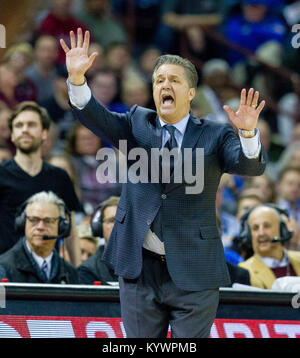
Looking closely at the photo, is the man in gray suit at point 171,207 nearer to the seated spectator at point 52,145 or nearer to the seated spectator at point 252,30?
the seated spectator at point 52,145

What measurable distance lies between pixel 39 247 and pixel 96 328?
960mm

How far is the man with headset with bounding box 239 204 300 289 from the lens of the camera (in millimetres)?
5949

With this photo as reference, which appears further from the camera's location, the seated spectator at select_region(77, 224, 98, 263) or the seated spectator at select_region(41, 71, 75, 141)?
the seated spectator at select_region(41, 71, 75, 141)

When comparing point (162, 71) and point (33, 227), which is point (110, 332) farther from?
point (162, 71)

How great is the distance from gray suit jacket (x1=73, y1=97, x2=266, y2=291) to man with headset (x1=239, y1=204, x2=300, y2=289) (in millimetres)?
2352

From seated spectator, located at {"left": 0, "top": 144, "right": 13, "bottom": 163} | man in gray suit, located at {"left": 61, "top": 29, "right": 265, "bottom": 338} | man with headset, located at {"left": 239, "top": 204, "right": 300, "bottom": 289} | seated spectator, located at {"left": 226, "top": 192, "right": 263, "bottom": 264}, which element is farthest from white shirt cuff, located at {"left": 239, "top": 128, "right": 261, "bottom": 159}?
seated spectator, located at {"left": 0, "top": 144, "right": 13, "bottom": 163}

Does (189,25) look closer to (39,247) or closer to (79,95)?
(39,247)

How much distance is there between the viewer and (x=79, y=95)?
3.47 meters

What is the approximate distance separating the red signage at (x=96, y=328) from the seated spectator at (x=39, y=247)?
62cm

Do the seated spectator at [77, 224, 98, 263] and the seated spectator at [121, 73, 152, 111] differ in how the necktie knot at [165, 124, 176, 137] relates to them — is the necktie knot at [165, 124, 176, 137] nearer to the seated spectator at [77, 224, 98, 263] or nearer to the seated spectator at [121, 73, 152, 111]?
the seated spectator at [77, 224, 98, 263]

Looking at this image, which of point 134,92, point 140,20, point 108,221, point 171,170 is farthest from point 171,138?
point 140,20

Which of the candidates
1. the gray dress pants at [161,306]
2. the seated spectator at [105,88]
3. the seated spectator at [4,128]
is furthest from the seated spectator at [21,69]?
the gray dress pants at [161,306]

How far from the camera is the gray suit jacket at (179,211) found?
11.4 ft
